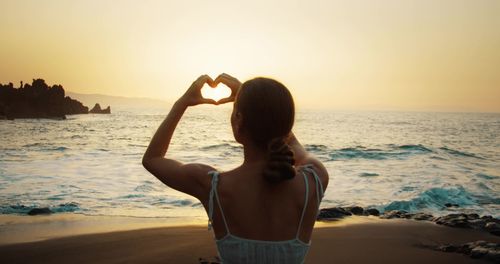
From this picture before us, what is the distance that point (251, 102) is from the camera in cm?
163

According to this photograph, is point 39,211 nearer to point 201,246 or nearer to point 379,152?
point 201,246

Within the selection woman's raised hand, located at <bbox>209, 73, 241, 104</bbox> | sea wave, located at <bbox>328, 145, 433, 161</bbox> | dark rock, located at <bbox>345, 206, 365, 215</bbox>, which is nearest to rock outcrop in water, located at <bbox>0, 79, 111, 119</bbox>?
sea wave, located at <bbox>328, 145, 433, 161</bbox>

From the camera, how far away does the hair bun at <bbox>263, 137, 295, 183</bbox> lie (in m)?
1.59

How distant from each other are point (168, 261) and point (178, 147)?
20901 millimetres

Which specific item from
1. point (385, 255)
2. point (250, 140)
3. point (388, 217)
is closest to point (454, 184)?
point (388, 217)

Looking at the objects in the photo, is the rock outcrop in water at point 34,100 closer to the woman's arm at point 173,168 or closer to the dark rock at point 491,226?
the dark rock at point 491,226

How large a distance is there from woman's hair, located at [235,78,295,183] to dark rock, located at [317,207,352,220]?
22.9ft

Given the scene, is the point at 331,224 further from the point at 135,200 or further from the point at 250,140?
the point at 250,140

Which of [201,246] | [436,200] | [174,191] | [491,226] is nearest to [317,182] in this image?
[201,246]

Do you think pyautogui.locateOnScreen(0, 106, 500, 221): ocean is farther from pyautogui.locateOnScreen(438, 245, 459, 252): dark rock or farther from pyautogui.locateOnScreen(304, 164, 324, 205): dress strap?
pyautogui.locateOnScreen(304, 164, 324, 205): dress strap

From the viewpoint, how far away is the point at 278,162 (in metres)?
1.58

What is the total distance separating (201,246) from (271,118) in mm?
4935

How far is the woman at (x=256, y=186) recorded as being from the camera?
1.63m

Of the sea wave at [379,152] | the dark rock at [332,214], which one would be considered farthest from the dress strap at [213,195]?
the sea wave at [379,152]
